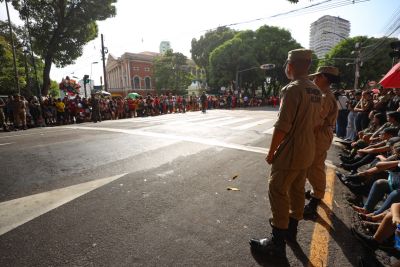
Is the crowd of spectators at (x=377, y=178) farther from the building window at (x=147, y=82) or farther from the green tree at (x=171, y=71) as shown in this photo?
the building window at (x=147, y=82)

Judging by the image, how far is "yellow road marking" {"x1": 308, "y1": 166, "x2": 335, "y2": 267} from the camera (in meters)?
2.43

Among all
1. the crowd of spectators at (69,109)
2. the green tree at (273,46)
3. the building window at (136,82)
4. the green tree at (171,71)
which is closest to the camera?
the crowd of spectators at (69,109)

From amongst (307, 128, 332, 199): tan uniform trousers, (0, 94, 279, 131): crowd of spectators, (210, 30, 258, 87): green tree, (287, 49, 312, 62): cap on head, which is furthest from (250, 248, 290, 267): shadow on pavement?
(210, 30, 258, 87): green tree

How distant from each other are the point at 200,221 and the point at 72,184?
2.39 meters

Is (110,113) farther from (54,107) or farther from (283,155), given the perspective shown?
(283,155)

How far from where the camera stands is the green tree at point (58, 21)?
20062 mm

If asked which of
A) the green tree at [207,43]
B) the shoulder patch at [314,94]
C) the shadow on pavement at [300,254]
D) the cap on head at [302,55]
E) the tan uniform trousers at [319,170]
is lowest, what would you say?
the shadow on pavement at [300,254]

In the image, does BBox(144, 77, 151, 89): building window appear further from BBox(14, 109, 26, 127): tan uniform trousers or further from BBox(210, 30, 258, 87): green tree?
BBox(14, 109, 26, 127): tan uniform trousers

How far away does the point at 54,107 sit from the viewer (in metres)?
15.3

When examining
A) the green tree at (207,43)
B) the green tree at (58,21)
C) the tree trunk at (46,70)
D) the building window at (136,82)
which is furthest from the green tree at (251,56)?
the building window at (136,82)

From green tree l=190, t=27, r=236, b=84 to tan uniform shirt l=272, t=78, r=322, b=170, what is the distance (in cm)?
5569

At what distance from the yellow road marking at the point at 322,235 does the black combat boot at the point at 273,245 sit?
0.89ft

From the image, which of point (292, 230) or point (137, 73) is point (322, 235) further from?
point (137, 73)

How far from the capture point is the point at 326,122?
3.69 meters
